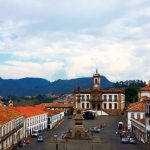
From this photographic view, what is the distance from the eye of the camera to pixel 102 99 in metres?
141

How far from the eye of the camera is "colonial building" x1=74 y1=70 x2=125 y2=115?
140 m

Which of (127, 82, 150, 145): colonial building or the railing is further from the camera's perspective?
(127, 82, 150, 145): colonial building

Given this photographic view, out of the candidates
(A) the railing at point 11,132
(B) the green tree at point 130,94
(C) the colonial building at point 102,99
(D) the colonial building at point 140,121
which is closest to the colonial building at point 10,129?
(A) the railing at point 11,132

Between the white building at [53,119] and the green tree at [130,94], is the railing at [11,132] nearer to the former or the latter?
the white building at [53,119]

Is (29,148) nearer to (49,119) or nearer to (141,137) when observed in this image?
(141,137)

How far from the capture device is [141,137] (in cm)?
7675

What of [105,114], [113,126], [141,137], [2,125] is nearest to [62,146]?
[2,125]

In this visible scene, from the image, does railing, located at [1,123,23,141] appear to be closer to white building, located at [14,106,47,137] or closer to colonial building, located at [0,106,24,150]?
colonial building, located at [0,106,24,150]

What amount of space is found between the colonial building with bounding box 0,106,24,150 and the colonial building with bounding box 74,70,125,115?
59.6m

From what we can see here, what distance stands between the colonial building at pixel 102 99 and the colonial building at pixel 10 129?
195ft

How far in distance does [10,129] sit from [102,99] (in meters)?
72.8

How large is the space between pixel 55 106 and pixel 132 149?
81.8 m

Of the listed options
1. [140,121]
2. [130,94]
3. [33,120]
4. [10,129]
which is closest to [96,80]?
[130,94]

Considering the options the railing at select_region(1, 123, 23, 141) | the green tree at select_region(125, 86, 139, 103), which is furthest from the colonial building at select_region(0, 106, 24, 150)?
the green tree at select_region(125, 86, 139, 103)
